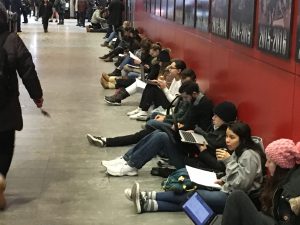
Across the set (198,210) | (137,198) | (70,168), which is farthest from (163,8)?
(198,210)

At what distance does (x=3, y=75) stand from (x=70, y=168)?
68.5 inches

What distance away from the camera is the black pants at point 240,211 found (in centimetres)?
366

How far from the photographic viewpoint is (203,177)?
477 cm

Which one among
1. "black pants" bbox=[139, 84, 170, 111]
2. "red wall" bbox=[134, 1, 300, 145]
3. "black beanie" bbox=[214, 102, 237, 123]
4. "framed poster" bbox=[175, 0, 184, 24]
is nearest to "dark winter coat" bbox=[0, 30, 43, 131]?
"black beanie" bbox=[214, 102, 237, 123]


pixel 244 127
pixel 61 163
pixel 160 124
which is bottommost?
pixel 61 163

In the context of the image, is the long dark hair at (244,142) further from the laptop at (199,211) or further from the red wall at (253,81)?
the laptop at (199,211)

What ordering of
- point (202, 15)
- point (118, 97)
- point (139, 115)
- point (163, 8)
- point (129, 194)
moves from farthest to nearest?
point (163, 8), point (118, 97), point (139, 115), point (202, 15), point (129, 194)

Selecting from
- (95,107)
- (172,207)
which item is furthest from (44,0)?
(172,207)

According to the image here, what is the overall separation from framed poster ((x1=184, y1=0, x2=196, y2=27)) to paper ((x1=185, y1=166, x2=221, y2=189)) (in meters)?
3.92

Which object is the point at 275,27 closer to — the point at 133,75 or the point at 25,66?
the point at 25,66

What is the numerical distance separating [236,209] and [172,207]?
4.17 feet

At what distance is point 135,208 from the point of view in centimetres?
499

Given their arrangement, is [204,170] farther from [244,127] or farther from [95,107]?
[95,107]

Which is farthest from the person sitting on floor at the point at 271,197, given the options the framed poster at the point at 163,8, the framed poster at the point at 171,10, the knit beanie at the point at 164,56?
the framed poster at the point at 163,8
